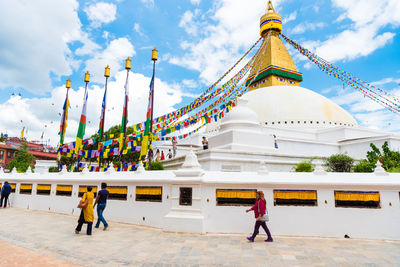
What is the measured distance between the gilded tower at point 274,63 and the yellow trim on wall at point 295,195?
28221mm

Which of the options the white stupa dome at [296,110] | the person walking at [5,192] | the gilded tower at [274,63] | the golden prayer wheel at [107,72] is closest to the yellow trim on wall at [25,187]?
the person walking at [5,192]

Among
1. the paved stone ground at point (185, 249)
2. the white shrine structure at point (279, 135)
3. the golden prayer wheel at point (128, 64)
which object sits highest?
the golden prayer wheel at point (128, 64)

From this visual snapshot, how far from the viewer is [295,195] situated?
736cm

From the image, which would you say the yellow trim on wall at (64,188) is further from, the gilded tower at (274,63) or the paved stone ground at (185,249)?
the gilded tower at (274,63)

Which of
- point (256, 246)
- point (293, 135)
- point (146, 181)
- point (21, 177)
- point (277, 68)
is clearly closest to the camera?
point (256, 246)

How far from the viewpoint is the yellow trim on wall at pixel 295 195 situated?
24.1 ft

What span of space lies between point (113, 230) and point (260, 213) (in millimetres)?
4343

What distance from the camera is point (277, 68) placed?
1404 inches

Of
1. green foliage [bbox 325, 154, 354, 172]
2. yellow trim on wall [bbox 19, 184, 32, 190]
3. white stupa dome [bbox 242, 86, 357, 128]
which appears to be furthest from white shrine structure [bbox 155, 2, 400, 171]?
yellow trim on wall [bbox 19, 184, 32, 190]

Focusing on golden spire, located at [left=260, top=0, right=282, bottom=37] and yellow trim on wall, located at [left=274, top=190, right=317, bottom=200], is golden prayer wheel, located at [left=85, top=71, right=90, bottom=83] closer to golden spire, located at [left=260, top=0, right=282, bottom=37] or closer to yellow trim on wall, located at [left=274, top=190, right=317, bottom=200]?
yellow trim on wall, located at [left=274, top=190, right=317, bottom=200]

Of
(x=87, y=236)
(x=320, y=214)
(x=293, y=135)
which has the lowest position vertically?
(x=87, y=236)

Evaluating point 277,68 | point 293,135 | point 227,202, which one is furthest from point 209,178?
point 277,68

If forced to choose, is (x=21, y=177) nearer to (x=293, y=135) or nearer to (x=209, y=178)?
(x=209, y=178)

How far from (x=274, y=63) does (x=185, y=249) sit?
34116 millimetres
